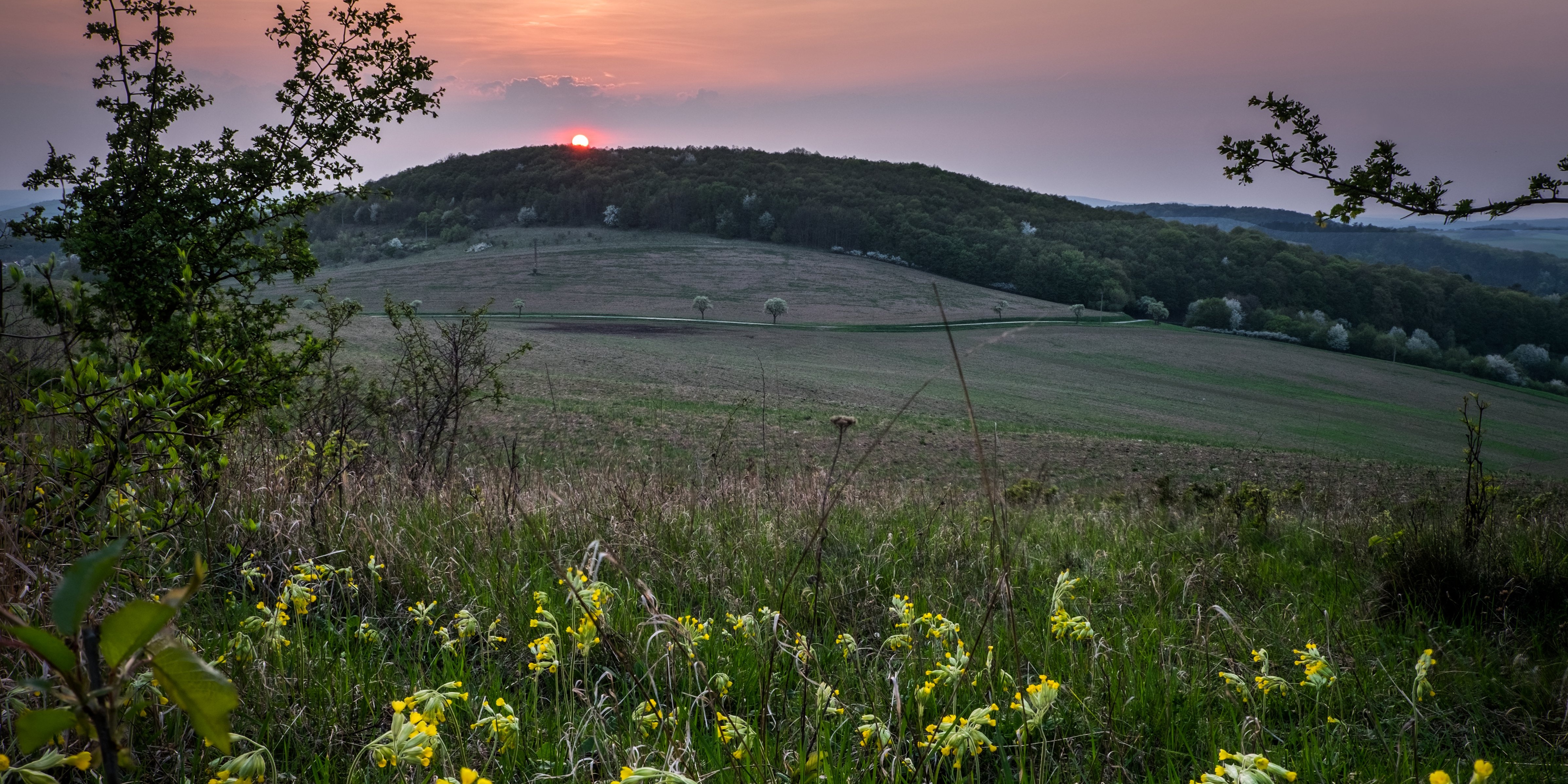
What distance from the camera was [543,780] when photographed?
2.10m

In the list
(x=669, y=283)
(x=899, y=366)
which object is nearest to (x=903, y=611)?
(x=899, y=366)

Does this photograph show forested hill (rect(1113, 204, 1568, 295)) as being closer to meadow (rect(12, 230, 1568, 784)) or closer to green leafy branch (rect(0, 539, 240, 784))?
meadow (rect(12, 230, 1568, 784))

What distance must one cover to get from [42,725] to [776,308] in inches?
2588

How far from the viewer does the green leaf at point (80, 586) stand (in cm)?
54

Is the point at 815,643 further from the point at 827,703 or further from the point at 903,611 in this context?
the point at 827,703

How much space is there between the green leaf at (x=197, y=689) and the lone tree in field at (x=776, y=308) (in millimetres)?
64897

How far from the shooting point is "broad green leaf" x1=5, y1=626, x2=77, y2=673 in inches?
26.4

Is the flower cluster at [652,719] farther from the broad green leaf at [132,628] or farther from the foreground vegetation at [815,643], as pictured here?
the broad green leaf at [132,628]

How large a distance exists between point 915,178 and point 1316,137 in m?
121

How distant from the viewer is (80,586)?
0.59 meters

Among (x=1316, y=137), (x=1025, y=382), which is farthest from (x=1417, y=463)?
(x=1316, y=137)

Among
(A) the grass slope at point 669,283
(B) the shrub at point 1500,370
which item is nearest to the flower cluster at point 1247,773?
(A) the grass slope at point 669,283

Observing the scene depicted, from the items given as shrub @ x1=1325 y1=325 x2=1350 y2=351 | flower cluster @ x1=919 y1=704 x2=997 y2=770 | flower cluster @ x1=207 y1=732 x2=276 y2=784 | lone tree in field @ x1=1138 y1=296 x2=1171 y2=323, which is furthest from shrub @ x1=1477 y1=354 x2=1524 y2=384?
flower cluster @ x1=207 y1=732 x2=276 y2=784

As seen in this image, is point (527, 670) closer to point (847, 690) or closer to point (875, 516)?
point (847, 690)
